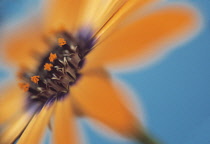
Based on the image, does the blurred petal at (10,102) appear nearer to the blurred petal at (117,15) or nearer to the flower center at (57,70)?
the flower center at (57,70)

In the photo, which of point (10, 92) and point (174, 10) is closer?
point (174, 10)

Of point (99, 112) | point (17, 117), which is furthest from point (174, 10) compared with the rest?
point (17, 117)

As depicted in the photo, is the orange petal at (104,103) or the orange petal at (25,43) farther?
the orange petal at (25,43)

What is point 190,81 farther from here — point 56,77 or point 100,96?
point 56,77

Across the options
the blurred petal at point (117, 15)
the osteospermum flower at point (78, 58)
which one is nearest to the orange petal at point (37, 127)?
the osteospermum flower at point (78, 58)

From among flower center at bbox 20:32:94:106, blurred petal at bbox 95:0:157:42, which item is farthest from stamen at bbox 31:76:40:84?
blurred petal at bbox 95:0:157:42

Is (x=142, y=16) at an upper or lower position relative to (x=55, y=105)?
upper
